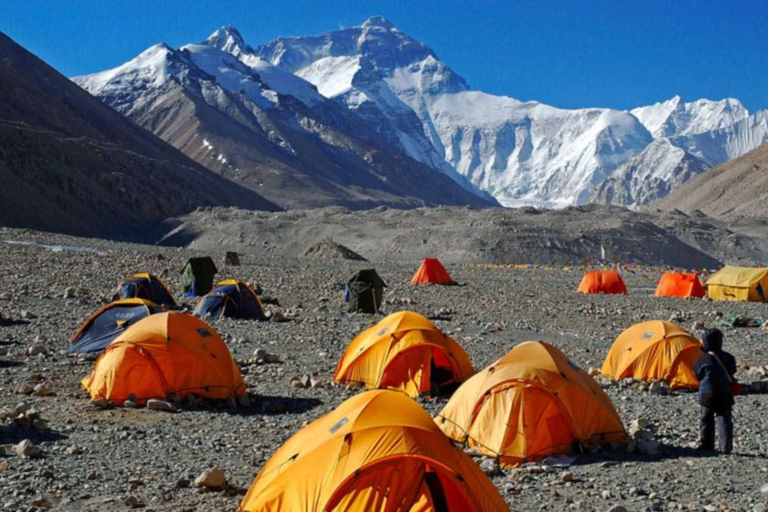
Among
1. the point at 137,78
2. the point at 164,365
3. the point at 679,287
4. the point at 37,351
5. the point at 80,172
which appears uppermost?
the point at 137,78

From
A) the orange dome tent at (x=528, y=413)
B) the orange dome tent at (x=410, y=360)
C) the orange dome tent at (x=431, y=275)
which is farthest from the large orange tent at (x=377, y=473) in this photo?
the orange dome tent at (x=431, y=275)

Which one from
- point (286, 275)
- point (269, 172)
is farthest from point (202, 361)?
point (269, 172)

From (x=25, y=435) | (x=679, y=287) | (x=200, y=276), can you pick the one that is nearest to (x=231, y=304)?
(x=200, y=276)

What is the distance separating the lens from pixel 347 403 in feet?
26.9

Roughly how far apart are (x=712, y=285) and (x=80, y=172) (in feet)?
226

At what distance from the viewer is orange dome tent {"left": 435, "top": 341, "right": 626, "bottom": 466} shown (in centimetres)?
1028

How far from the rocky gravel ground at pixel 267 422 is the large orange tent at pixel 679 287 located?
733 centimetres

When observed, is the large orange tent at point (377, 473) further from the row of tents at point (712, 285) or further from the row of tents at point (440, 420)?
the row of tents at point (712, 285)

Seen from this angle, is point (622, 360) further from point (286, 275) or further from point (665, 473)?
point (286, 275)

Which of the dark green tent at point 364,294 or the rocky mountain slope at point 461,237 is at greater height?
the rocky mountain slope at point 461,237

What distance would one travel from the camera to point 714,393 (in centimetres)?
1046

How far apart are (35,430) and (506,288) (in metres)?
26.2

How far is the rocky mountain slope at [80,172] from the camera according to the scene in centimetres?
7544

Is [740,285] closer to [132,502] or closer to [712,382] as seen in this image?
[712,382]
